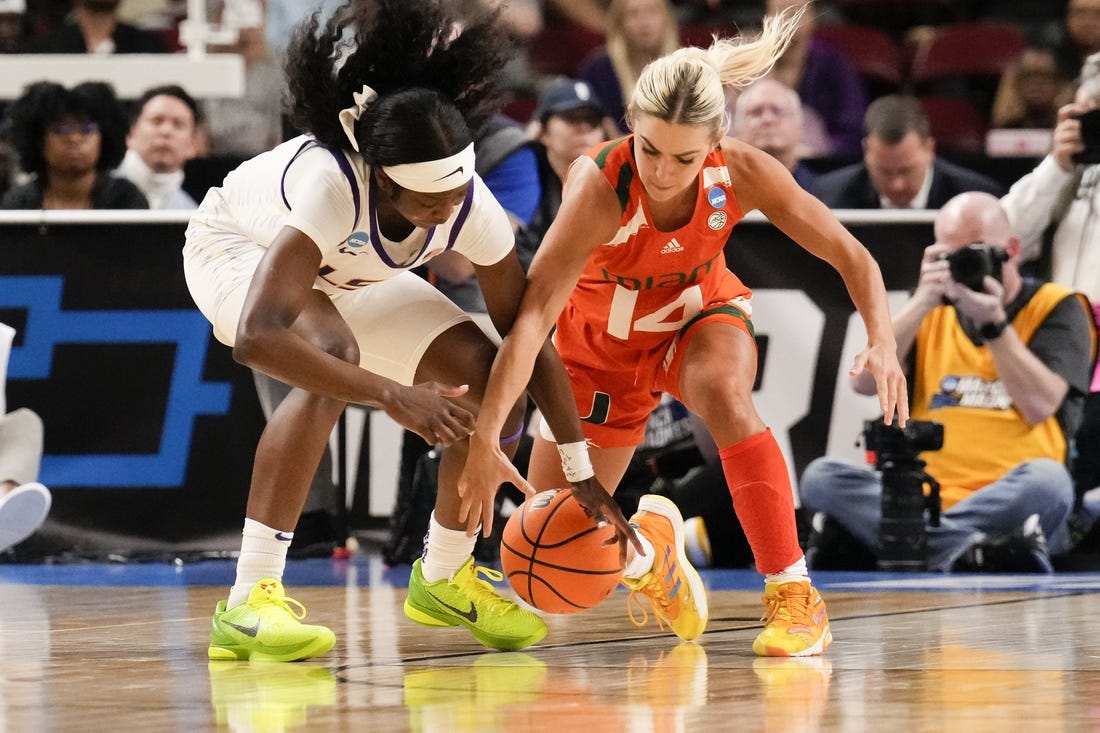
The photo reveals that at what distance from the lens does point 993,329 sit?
6.59 metres

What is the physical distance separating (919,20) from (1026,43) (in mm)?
904

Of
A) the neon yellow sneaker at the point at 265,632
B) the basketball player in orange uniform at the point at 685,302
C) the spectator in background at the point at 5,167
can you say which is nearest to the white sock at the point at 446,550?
the basketball player in orange uniform at the point at 685,302

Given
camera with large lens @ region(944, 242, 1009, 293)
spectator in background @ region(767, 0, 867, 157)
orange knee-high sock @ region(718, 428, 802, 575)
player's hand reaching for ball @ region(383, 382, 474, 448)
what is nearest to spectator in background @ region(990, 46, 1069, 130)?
spectator in background @ region(767, 0, 867, 157)

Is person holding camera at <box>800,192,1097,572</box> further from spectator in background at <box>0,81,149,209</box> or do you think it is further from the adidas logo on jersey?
spectator in background at <box>0,81,149,209</box>

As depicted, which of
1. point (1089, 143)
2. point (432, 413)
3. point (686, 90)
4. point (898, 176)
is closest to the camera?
point (432, 413)

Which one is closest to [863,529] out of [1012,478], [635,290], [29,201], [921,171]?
[1012,478]

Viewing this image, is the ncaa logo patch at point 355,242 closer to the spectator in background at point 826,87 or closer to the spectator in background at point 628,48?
the spectator in background at point 628,48

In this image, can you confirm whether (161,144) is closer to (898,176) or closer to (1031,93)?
(898,176)

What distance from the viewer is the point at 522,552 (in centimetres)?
448

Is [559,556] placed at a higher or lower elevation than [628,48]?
lower

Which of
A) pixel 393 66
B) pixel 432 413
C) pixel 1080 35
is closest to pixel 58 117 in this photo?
pixel 393 66

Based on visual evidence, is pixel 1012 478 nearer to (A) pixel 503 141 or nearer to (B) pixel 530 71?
(A) pixel 503 141

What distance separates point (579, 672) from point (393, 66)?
160cm

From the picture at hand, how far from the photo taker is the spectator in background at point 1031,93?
9773 millimetres
